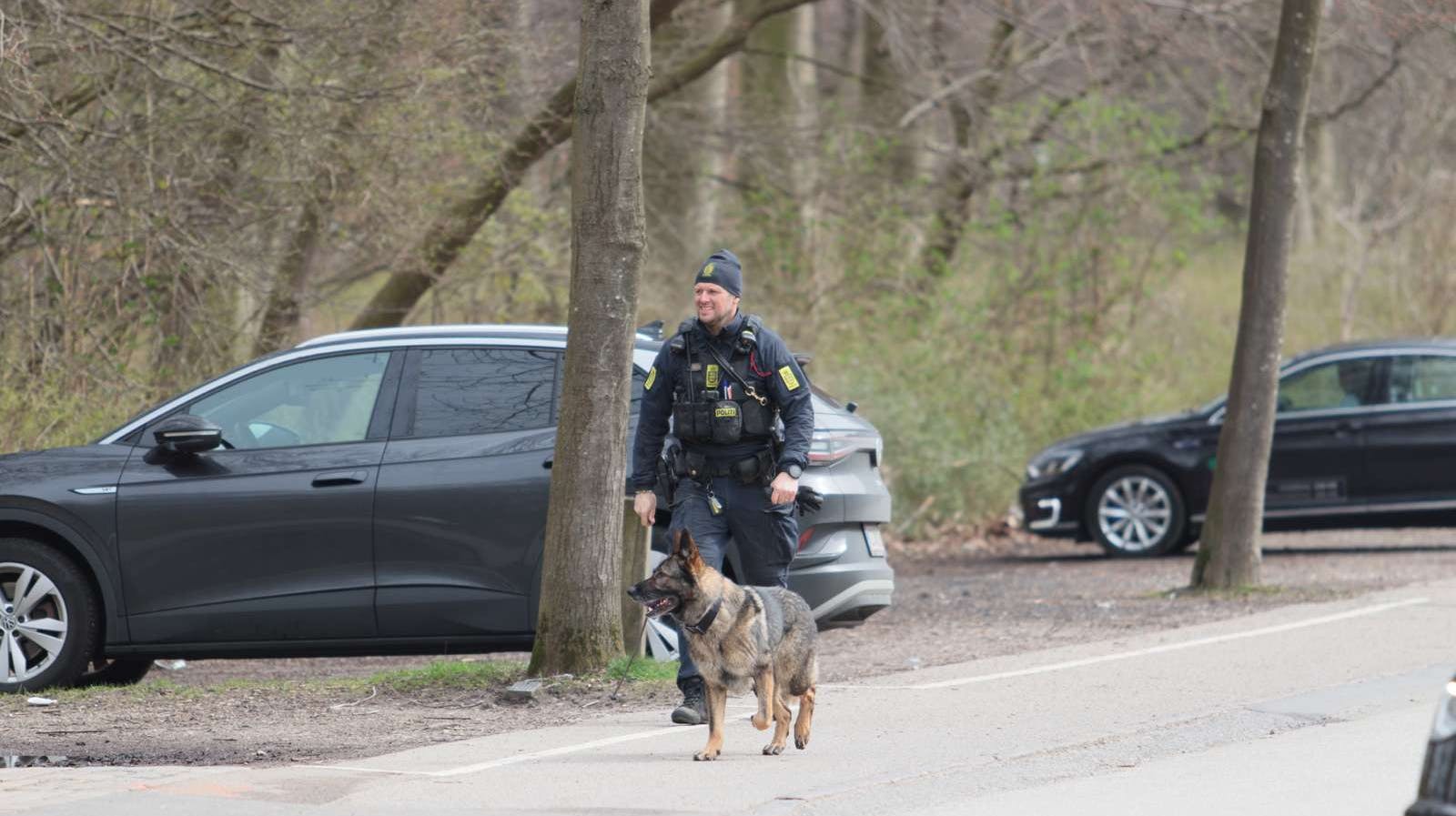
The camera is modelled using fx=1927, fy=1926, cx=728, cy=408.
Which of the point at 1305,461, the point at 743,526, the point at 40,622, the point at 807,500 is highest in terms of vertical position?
the point at 1305,461

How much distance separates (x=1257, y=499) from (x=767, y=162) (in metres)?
7.93

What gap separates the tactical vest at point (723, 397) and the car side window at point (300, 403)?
2.25 metres

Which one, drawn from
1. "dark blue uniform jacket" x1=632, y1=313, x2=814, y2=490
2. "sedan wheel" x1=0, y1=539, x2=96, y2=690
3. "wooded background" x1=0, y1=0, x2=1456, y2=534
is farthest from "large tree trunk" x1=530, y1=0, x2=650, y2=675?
"wooded background" x1=0, y1=0, x2=1456, y2=534

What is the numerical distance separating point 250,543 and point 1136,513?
9.66 meters

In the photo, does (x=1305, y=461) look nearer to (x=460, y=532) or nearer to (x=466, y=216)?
(x=466, y=216)

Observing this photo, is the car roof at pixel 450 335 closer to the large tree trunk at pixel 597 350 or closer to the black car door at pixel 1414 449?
the large tree trunk at pixel 597 350

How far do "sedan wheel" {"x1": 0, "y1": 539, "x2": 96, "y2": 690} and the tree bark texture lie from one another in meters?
5.82

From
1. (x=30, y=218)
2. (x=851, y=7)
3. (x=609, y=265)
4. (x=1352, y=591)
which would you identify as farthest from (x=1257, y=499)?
(x=851, y=7)

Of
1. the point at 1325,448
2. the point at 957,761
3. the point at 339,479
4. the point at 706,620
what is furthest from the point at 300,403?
the point at 1325,448

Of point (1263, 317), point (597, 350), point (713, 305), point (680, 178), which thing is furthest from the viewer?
point (680, 178)

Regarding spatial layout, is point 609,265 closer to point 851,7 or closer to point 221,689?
A: point 221,689

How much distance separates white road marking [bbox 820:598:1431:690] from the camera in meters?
9.36

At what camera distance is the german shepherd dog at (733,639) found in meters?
7.28

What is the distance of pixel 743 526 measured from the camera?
26.4 feet
